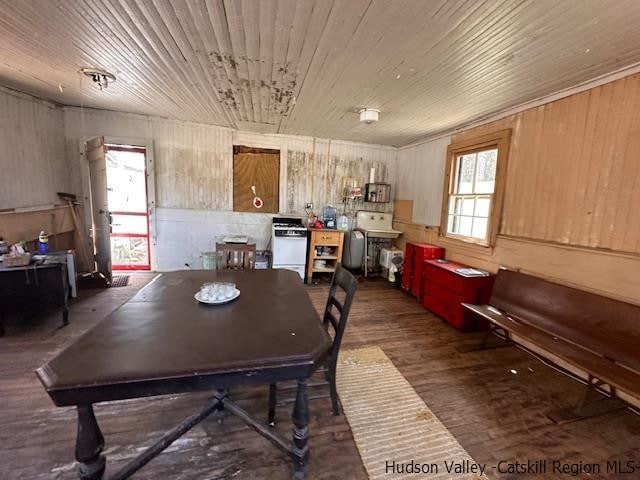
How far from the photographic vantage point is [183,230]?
4727 millimetres

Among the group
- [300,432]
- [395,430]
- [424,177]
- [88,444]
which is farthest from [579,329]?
[88,444]

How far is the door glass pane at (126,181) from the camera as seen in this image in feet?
14.7

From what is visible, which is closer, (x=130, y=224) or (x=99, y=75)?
(x=99, y=75)

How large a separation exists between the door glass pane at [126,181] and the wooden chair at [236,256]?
113 inches

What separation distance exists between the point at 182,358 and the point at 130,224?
4576 mm

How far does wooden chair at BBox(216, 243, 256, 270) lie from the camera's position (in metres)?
2.72

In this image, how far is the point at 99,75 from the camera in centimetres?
274

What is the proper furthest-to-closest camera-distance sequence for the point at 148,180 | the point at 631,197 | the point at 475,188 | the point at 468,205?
the point at 148,180
the point at 468,205
the point at 475,188
the point at 631,197

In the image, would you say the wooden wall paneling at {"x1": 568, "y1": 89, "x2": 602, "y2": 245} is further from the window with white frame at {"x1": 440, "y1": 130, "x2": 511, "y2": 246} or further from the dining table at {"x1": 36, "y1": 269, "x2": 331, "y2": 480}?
the dining table at {"x1": 36, "y1": 269, "x2": 331, "y2": 480}

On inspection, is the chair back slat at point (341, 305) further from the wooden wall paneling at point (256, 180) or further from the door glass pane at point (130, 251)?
the door glass pane at point (130, 251)

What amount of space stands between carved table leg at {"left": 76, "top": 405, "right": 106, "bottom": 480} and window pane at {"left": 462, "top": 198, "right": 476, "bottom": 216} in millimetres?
4137

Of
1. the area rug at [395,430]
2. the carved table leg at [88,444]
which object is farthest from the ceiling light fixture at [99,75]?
the area rug at [395,430]

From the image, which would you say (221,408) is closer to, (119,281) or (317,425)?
(317,425)

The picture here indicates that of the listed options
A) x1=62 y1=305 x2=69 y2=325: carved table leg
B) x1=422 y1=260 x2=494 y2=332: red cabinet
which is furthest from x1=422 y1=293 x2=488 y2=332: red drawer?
x1=62 y1=305 x2=69 y2=325: carved table leg
